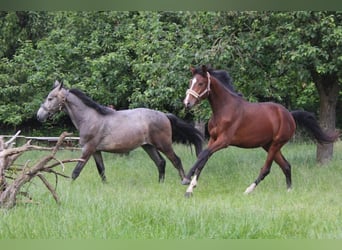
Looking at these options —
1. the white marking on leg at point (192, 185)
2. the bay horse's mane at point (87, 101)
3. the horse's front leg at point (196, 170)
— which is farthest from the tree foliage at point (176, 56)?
the white marking on leg at point (192, 185)

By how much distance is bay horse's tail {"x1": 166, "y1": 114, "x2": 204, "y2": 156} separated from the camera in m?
8.41

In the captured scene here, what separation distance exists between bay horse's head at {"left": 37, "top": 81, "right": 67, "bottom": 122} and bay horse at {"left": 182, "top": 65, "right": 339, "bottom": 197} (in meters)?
2.46

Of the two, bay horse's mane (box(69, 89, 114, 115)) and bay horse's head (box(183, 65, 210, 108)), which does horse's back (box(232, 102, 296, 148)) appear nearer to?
bay horse's head (box(183, 65, 210, 108))

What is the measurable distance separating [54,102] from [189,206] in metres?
4.22

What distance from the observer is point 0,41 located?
15.8m

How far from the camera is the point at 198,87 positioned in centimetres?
652

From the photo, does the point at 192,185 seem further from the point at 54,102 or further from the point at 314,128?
the point at 54,102

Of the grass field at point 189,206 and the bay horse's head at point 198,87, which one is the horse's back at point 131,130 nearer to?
the grass field at point 189,206

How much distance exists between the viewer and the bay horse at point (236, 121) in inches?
258

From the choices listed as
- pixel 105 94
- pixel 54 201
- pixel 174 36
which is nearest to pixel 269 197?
pixel 54 201

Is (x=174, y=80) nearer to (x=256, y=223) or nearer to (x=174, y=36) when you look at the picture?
(x=174, y=36)

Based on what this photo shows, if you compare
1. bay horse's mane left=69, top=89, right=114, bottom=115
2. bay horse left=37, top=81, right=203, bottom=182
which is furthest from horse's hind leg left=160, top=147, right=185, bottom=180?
bay horse's mane left=69, top=89, right=114, bottom=115

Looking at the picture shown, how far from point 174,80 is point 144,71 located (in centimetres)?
144

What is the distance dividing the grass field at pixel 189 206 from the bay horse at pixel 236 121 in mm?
538
